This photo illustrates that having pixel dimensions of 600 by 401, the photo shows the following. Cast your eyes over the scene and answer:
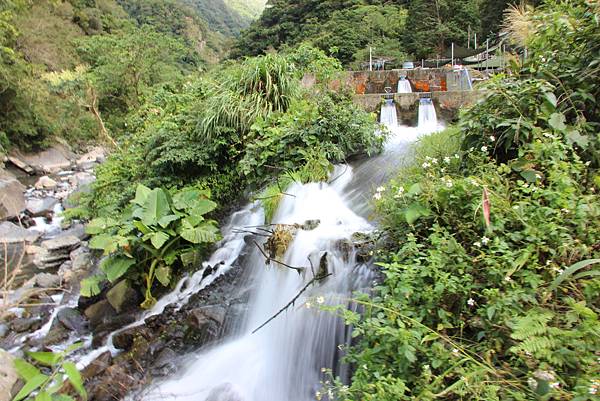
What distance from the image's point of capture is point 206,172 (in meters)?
6.30

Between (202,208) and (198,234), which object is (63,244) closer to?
(202,208)

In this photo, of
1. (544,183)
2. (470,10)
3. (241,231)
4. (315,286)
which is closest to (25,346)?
(241,231)

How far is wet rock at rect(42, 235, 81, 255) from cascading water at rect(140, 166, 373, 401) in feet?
22.5

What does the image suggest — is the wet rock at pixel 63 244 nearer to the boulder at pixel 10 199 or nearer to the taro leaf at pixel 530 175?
the boulder at pixel 10 199

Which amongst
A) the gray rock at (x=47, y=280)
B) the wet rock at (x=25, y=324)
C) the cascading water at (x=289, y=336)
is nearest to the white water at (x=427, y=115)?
the cascading water at (x=289, y=336)

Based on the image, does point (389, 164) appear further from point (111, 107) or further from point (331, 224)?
point (111, 107)

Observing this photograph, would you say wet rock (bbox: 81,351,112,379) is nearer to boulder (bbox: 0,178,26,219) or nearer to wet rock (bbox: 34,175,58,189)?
boulder (bbox: 0,178,26,219)

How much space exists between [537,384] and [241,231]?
3.79m

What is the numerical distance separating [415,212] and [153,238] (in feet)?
10.7

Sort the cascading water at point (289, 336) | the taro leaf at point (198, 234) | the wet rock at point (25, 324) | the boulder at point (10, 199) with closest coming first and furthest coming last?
the cascading water at point (289, 336) < the taro leaf at point (198, 234) < the wet rock at point (25, 324) < the boulder at point (10, 199)

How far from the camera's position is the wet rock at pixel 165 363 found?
4.11m

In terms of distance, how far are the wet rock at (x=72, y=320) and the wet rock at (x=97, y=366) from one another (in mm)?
1369

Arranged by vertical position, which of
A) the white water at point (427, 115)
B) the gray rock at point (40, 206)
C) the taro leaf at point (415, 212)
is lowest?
the gray rock at point (40, 206)

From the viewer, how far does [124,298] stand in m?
5.36
